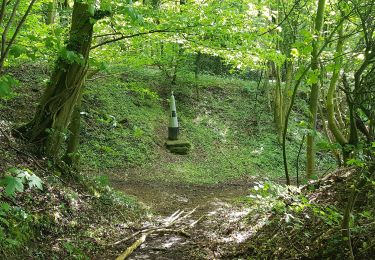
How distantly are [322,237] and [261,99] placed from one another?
54.7ft

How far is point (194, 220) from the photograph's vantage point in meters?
7.52

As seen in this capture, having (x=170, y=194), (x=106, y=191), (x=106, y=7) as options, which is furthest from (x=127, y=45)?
(x=106, y=7)

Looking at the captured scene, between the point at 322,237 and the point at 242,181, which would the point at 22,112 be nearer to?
the point at 242,181

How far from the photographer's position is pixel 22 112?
11.8 metres

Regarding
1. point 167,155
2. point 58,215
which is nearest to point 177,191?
point 167,155

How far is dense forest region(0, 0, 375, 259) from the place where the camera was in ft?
12.9

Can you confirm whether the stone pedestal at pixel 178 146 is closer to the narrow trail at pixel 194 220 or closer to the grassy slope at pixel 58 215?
A: the narrow trail at pixel 194 220

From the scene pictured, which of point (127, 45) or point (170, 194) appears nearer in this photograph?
point (127, 45)

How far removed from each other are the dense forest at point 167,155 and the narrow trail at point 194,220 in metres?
0.04

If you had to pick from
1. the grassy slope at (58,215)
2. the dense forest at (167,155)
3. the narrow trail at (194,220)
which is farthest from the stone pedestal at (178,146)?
the grassy slope at (58,215)

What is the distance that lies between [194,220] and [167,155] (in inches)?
248

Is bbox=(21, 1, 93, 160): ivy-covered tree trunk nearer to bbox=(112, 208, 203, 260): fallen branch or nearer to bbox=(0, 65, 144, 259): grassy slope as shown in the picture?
bbox=(0, 65, 144, 259): grassy slope

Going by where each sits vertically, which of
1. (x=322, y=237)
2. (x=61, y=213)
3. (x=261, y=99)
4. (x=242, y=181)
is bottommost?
(x=242, y=181)

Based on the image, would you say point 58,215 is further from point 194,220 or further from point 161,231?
point 194,220
